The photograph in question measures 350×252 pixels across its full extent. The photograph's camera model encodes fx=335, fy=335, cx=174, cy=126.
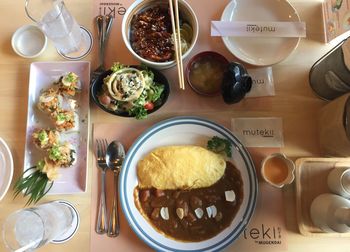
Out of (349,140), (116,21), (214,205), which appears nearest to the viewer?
(349,140)

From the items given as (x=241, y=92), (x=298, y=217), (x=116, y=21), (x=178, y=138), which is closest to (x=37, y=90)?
(x=116, y=21)

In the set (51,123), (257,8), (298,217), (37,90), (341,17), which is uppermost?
(257,8)

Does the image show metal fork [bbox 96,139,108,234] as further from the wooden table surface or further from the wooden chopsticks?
the wooden chopsticks

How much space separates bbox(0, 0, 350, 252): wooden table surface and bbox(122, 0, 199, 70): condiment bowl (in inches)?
6.6

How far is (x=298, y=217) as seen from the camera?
1110 millimetres

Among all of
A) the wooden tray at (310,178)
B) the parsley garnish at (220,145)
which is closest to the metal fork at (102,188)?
the parsley garnish at (220,145)

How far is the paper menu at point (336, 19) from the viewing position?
1.13 metres

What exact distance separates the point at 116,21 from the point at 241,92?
54 cm

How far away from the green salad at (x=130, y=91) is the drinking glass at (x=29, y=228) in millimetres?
394

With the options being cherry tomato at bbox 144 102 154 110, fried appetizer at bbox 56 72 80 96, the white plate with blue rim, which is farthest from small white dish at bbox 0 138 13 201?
cherry tomato at bbox 144 102 154 110

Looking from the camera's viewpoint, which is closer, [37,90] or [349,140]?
[349,140]

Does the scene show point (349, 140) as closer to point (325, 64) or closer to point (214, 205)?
point (325, 64)

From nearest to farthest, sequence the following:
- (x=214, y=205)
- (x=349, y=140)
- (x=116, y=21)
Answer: (x=349, y=140) → (x=214, y=205) → (x=116, y=21)

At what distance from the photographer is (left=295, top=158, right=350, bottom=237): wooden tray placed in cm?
112
